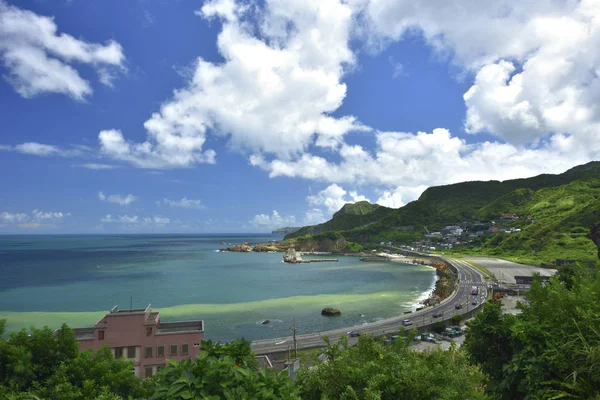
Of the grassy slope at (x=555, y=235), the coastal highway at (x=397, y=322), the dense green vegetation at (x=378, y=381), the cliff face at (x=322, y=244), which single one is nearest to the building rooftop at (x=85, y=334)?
the coastal highway at (x=397, y=322)

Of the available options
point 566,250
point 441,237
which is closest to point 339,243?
point 441,237

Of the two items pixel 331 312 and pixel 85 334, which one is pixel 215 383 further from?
pixel 331 312

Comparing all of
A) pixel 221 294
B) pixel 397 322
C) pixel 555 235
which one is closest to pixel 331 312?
pixel 397 322

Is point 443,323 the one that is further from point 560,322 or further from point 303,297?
point 560,322

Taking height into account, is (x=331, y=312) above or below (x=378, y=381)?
below

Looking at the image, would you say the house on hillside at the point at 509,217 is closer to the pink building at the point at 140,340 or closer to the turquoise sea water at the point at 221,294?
the turquoise sea water at the point at 221,294

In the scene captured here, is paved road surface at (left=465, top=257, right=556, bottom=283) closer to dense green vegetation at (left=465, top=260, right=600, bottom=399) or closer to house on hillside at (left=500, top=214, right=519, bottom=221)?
dense green vegetation at (left=465, top=260, right=600, bottom=399)

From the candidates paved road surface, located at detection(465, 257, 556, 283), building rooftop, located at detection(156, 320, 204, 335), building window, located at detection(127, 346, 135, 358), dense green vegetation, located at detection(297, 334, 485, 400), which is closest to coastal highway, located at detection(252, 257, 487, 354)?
paved road surface, located at detection(465, 257, 556, 283)
